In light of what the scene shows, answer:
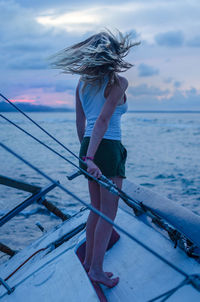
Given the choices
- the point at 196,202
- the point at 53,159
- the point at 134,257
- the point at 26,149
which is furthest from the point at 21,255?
the point at 26,149

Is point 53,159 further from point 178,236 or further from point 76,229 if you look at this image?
point 178,236

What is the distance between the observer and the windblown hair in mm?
1874

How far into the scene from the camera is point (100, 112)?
204 centimetres

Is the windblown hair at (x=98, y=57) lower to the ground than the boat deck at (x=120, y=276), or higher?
higher

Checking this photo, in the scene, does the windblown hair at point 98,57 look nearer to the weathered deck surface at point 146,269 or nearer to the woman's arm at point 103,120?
the woman's arm at point 103,120

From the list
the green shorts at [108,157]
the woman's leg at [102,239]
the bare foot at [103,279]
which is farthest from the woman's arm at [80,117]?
the bare foot at [103,279]

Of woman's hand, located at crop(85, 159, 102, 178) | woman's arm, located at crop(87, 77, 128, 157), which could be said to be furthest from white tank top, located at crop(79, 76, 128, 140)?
woman's hand, located at crop(85, 159, 102, 178)

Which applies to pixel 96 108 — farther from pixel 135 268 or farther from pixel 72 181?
pixel 72 181

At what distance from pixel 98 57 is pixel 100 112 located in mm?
352

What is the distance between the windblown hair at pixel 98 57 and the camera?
1.87m

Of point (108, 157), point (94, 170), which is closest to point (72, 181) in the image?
point (108, 157)

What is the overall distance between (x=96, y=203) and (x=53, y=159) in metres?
10.3

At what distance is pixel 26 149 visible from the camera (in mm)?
15719

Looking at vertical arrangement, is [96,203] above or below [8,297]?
above
